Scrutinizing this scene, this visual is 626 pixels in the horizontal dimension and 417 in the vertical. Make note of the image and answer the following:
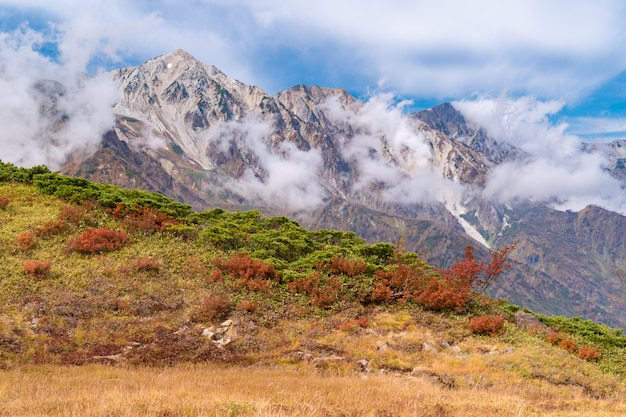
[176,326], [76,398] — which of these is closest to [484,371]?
[176,326]

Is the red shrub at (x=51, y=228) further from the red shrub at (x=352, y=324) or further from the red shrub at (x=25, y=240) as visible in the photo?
the red shrub at (x=352, y=324)

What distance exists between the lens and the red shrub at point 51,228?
22625 millimetres

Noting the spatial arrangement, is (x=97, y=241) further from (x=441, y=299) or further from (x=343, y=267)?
(x=441, y=299)

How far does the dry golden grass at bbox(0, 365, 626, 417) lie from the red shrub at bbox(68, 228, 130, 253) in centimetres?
975

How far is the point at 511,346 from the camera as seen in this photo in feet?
61.7

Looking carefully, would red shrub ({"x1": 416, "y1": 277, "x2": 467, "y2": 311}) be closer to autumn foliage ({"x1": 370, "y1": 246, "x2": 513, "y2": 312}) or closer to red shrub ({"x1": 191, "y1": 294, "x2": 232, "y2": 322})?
autumn foliage ({"x1": 370, "y1": 246, "x2": 513, "y2": 312})

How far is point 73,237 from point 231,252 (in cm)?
906

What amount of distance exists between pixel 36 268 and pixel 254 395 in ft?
47.8

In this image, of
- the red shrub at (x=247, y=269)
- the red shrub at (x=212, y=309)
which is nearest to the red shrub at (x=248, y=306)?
the red shrub at (x=212, y=309)

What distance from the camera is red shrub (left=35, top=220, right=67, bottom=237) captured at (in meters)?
22.6

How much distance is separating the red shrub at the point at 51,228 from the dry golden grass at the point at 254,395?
12041mm

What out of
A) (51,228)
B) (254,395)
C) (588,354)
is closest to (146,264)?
(51,228)

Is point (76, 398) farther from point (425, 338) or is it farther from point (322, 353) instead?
point (425, 338)

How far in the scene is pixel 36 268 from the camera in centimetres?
1880
